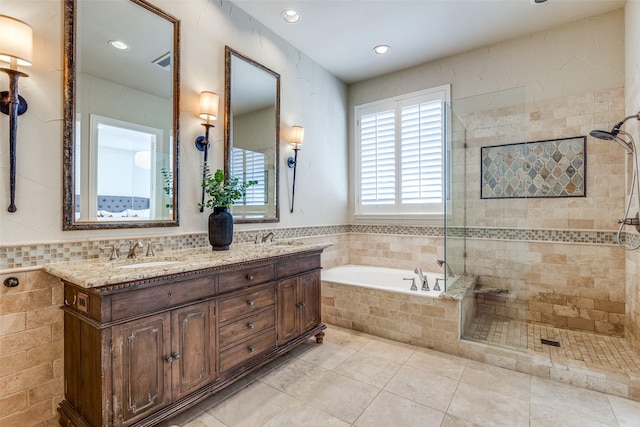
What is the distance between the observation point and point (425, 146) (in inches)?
143

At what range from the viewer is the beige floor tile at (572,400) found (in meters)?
1.81

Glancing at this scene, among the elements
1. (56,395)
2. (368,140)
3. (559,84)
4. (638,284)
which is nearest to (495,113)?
(559,84)

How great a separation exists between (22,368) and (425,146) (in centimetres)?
380

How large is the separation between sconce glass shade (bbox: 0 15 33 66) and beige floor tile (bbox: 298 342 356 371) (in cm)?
255

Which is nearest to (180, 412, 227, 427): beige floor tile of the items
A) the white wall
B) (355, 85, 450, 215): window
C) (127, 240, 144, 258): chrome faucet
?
(127, 240, 144, 258): chrome faucet

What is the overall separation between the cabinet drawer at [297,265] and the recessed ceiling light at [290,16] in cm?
218

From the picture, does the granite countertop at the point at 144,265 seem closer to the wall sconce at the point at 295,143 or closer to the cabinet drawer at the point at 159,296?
the cabinet drawer at the point at 159,296

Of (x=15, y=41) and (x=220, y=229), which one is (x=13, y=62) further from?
(x=220, y=229)

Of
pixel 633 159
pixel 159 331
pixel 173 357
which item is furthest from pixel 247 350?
pixel 633 159

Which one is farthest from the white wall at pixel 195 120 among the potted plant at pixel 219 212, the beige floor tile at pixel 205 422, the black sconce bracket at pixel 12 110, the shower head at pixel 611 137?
the shower head at pixel 611 137

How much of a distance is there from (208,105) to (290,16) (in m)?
1.24

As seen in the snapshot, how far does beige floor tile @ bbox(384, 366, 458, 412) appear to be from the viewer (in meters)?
1.95

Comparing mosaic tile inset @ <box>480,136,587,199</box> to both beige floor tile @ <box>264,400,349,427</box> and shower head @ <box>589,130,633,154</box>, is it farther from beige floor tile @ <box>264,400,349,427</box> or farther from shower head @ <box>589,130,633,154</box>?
beige floor tile @ <box>264,400,349,427</box>

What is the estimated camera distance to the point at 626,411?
6.01 ft
